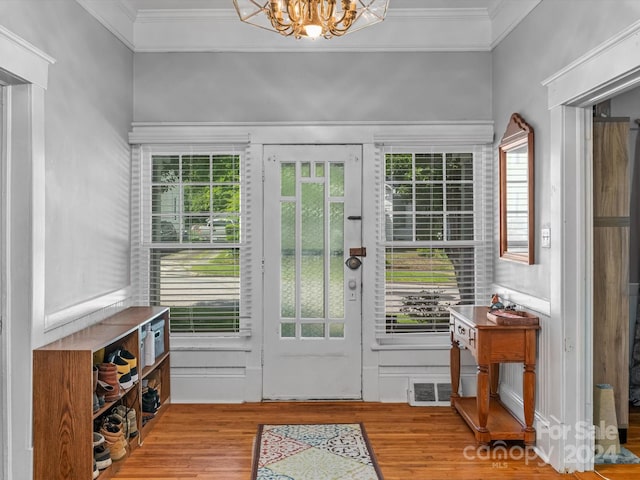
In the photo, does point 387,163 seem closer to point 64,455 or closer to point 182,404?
point 182,404

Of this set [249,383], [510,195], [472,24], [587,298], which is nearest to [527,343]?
[587,298]

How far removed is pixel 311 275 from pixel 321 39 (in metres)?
1.86

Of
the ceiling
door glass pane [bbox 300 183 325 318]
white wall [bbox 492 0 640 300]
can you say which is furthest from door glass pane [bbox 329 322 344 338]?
the ceiling

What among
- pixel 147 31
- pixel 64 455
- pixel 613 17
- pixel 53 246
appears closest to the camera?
pixel 613 17

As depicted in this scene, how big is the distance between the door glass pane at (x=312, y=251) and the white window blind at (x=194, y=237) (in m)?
0.46

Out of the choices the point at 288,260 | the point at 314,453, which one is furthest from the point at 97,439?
the point at 288,260

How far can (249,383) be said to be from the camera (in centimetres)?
433

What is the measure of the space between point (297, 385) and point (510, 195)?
2.17 metres

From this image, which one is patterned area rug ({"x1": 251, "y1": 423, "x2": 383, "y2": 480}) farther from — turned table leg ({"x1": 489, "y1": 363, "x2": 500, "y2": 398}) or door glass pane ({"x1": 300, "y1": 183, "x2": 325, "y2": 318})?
turned table leg ({"x1": 489, "y1": 363, "x2": 500, "y2": 398})

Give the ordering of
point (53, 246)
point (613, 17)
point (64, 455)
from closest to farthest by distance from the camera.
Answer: point (613, 17) → point (64, 455) → point (53, 246)

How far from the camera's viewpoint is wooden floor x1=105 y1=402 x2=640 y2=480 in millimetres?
3105

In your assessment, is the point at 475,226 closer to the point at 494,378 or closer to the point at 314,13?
the point at 494,378

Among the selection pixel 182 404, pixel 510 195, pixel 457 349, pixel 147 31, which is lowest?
pixel 182 404

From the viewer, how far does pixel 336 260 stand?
172 inches
